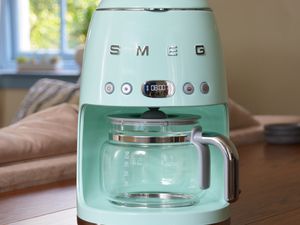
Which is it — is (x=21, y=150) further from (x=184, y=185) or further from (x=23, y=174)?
(x=184, y=185)

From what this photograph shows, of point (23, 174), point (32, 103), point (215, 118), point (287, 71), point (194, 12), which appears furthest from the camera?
point (32, 103)

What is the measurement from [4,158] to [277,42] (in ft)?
5.45

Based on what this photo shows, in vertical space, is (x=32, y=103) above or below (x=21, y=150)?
below

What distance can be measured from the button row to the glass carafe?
0.06 metres

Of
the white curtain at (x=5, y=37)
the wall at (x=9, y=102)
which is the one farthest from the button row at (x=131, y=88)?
the white curtain at (x=5, y=37)

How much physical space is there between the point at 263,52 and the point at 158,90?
1.93 m

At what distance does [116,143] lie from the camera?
3.56 feet

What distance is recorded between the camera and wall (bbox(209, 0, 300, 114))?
279 cm

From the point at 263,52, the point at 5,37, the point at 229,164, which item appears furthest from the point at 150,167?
the point at 5,37

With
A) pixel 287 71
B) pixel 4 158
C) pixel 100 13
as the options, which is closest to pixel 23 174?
pixel 4 158

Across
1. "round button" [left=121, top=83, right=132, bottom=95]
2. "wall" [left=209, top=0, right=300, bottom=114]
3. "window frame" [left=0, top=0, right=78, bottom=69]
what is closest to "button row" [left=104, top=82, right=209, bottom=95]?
"round button" [left=121, top=83, right=132, bottom=95]

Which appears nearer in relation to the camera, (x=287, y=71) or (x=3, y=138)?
(x=3, y=138)

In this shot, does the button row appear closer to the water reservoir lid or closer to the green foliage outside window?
the water reservoir lid

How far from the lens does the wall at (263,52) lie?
9.16 feet
